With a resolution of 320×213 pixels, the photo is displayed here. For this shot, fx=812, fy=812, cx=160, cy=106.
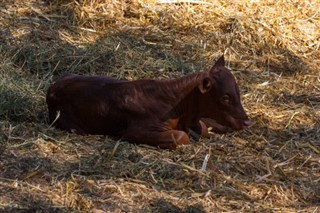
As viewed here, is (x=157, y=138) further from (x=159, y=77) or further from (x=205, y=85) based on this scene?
(x=159, y=77)

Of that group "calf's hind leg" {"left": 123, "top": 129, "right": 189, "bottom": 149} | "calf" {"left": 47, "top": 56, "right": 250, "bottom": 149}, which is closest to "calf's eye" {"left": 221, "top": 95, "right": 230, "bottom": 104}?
"calf" {"left": 47, "top": 56, "right": 250, "bottom": 149}

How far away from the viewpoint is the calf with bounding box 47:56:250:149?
24.8 ft

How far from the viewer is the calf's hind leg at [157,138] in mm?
7375

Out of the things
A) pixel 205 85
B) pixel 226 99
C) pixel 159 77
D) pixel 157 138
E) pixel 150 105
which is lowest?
pixel 159 77

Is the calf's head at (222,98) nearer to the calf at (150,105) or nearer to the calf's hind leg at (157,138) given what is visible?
the calf at (150,105)

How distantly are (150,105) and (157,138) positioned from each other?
373 mm

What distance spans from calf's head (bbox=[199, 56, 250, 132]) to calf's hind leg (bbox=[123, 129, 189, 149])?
0.45 meters

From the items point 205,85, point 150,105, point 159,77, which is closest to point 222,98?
point 205,85

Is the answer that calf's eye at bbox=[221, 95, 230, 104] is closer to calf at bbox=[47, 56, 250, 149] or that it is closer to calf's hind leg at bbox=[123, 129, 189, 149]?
calf at bbox=[47, 56, 250, 149]

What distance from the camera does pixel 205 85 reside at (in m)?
7.59

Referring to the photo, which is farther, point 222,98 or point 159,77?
point 159,77

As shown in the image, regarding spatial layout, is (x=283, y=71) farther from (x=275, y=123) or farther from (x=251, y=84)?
(x=275, y=123)

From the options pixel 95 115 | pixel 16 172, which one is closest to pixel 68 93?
pixel 95 115

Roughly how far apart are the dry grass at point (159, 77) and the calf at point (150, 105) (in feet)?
0.63
